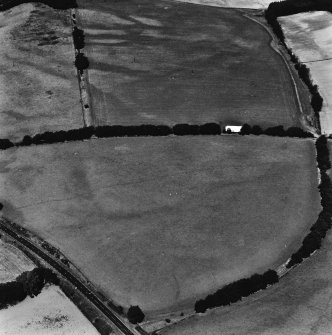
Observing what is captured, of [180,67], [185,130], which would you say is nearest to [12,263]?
[185,130]

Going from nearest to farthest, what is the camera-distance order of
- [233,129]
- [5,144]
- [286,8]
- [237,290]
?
[237,290], [5,144], [233,129], [286,8]

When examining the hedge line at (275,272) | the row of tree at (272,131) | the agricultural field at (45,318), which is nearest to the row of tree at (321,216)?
the hedge line at (275,272)

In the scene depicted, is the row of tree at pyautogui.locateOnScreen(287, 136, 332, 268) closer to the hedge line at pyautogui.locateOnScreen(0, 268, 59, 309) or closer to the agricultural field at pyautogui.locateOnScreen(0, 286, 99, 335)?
the agricultural field at pyautogui.locateOnScreen(0, 286, 99, 335)

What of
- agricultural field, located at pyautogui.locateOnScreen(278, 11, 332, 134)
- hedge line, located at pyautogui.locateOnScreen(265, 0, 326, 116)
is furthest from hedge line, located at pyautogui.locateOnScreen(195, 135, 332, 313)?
hedge line, located at pyautogui.locateOnScreen(265, 0, 326, 116)

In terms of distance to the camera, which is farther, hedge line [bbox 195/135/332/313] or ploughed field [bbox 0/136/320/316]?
ploughed field [bbox 0/136/320/316]

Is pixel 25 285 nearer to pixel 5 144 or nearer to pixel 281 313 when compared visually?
pixel 281 313

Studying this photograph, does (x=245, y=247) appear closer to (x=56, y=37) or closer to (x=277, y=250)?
(x=277, y=250)

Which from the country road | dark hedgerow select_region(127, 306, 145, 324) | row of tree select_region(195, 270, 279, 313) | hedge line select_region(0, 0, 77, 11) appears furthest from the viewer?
hedge line select_region(0, 0, 77, 11)
